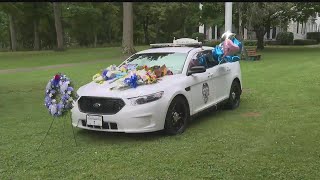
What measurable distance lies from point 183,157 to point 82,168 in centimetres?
136

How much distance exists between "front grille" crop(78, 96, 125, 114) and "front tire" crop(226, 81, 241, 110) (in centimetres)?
330

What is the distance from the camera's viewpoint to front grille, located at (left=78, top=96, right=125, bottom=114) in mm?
6895

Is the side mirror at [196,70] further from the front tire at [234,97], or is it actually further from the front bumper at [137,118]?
the front tire at [234,97]

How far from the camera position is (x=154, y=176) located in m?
5.32

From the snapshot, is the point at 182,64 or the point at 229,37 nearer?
the point at 182,64

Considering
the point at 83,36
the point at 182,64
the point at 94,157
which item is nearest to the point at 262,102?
the point at 182,64

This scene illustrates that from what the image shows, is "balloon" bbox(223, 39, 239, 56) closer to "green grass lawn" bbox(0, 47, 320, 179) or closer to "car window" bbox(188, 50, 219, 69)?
"car window" bbox(188, 50, 219, 69)

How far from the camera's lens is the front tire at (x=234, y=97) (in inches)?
375

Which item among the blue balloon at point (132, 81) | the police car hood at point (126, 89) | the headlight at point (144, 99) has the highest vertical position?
the blue balloon at point (132, 81)

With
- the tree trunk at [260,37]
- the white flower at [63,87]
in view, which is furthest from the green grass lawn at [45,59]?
the white flower at [63,87]

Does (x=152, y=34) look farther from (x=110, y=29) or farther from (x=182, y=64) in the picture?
(x=182, y=64)

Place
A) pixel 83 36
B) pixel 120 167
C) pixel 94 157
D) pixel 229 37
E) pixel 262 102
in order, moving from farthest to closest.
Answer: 1. pixel 83 36
2. pixel 262 102
3. pixel 229 37
4. pixel 94 157
5. pixel 120 167

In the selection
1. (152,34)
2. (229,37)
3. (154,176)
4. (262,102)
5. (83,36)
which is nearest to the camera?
(154,176)

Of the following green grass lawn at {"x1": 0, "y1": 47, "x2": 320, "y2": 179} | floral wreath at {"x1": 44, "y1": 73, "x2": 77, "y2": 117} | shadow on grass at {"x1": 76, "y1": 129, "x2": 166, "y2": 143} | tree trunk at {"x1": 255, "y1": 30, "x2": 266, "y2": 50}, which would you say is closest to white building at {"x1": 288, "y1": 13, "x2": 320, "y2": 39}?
tree trunk at {"x1": 255, "y1": 30, "x2": 266, "y2": 50}
